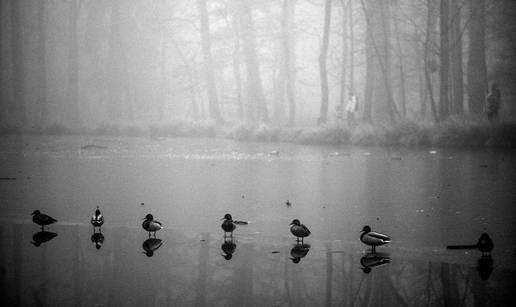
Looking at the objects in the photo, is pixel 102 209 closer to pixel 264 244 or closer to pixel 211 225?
pixel 211 225

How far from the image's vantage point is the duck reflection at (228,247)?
554 cm

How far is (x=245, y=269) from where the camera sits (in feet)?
16.7

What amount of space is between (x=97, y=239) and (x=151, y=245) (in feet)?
2.03

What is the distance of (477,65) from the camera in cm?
2105

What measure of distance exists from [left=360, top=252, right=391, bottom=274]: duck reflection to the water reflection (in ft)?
8.11

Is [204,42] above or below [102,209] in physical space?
above

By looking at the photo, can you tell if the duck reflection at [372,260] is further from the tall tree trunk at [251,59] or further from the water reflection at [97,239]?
the tall tree trunk at [251,59]

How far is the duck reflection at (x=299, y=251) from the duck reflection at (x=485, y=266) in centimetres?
147

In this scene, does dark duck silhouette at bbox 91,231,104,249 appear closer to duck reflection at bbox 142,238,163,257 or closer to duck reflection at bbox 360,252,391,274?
duck reflection at bbox 142,238,163,257

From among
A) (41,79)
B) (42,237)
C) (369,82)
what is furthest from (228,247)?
(41,79)

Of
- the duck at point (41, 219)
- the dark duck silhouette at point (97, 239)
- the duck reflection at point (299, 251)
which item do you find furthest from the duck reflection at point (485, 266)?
the duck at point (41, 219)

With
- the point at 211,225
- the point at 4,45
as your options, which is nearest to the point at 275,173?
the point at 211,225

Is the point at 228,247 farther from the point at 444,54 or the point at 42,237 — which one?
the point at 444,54

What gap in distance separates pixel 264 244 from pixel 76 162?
9090 millimetres
